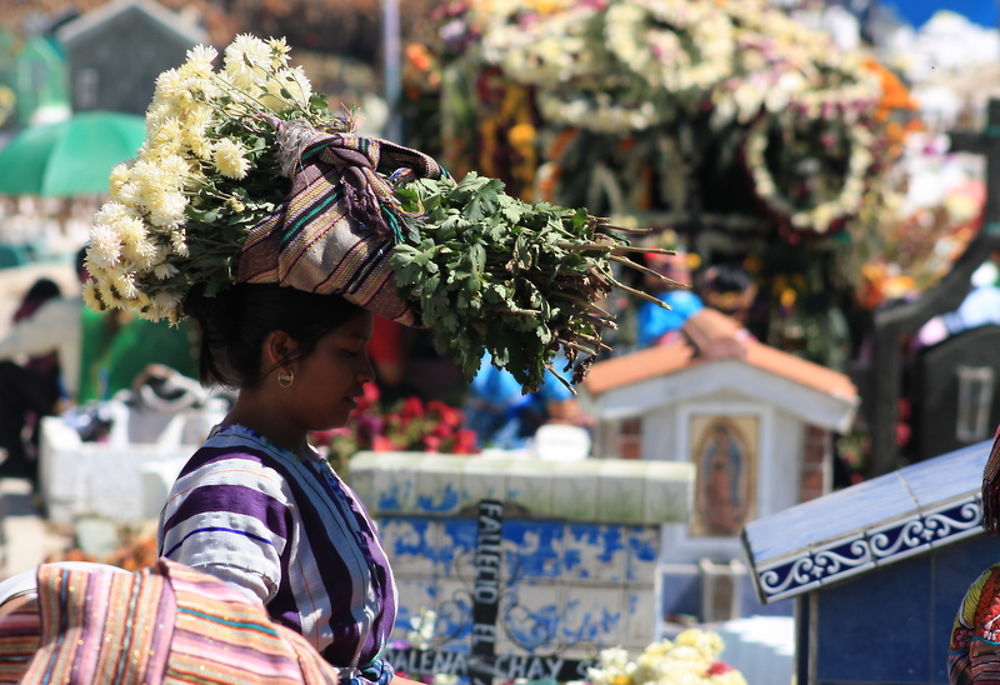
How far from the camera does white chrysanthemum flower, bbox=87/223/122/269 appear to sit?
2354 millimetres

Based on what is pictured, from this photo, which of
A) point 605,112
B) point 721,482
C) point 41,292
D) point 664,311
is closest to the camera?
point 721,482

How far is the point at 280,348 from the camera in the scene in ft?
7.85

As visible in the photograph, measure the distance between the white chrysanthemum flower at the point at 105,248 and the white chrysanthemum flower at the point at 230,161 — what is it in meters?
0.21

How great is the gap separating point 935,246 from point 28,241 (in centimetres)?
1380

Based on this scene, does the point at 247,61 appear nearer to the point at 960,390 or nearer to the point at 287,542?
the point at 287,542

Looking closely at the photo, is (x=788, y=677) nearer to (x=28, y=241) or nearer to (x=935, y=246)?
(x=935, y=246)

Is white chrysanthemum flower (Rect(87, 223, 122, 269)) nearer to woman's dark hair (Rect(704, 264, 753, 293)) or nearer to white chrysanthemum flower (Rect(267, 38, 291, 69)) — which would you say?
white chrysanthemum flower (Rect(267, 38, 291, 69))

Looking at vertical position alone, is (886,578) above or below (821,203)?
below

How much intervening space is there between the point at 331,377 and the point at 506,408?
19.7 ft

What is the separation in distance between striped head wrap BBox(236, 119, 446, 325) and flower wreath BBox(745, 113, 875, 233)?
24.2 ft

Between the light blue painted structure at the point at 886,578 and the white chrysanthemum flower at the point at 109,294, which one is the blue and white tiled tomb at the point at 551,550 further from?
the white chrysanthemum flower at the point at 109,294

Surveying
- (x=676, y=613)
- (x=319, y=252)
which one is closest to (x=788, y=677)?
(x=676, y=613)

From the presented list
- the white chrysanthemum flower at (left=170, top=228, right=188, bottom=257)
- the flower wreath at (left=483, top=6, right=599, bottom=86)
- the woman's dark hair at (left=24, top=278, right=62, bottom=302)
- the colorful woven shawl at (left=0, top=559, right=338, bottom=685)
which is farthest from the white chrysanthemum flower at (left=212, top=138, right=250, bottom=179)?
the flower wreath at (left=483, top=6, right=599, bottom=86)

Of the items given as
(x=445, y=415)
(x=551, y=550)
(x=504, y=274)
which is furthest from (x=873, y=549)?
(x=445, y=415)
